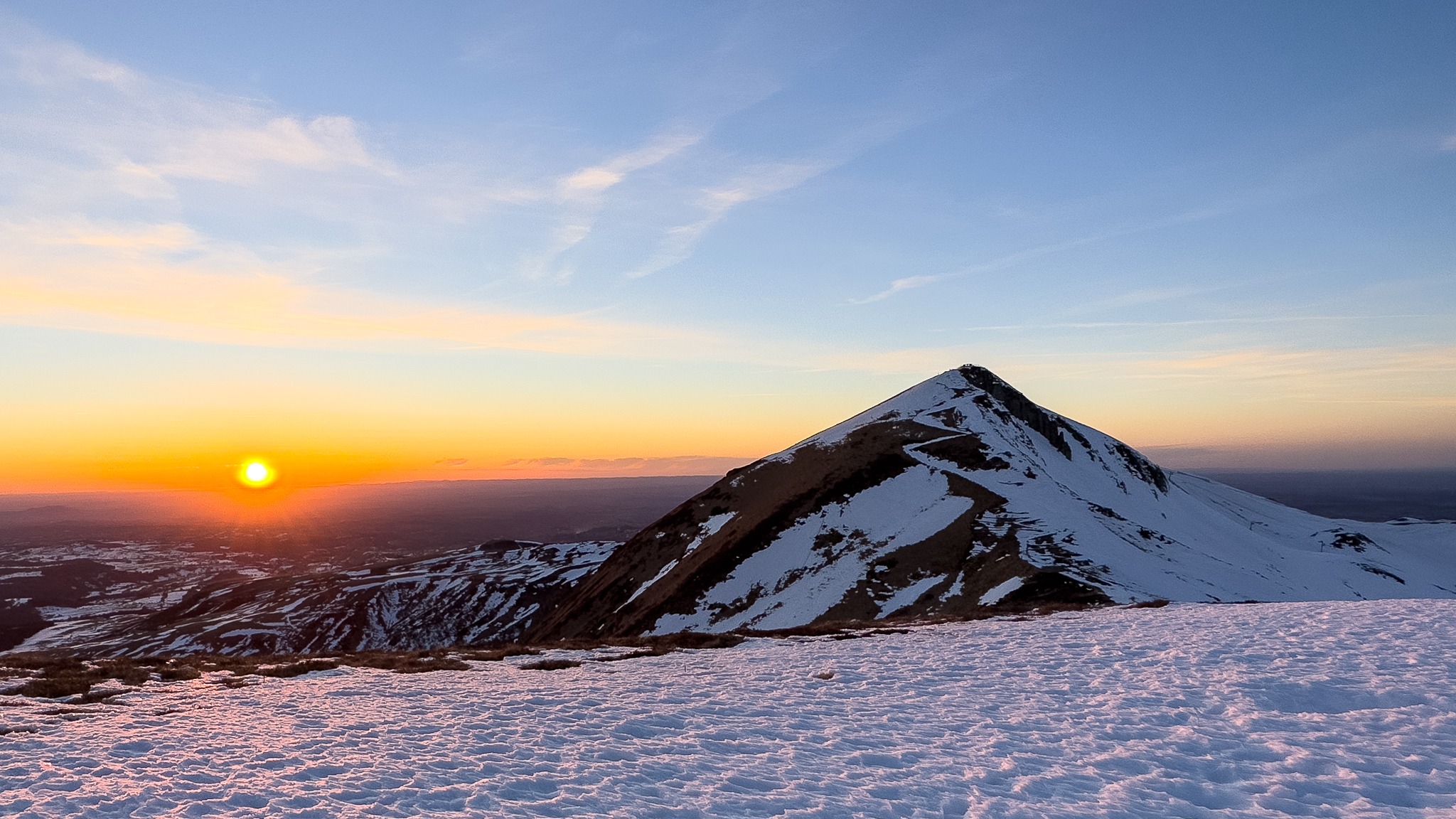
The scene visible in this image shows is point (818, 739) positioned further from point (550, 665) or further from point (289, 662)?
point (289, 662)

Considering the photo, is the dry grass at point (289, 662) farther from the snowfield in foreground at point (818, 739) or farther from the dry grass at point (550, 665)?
the snowfield in foreground at point (818, 739)

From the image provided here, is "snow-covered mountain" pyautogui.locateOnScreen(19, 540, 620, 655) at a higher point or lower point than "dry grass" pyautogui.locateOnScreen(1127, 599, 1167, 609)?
lower

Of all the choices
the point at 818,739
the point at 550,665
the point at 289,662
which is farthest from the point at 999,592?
the point at 289,662

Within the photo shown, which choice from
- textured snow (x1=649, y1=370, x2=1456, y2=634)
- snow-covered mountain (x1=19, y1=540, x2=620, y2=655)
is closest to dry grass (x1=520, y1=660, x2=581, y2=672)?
textured snow (x1=649, y1=370, x2=1456, y2=634)

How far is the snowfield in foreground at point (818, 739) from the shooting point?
32.2 ft

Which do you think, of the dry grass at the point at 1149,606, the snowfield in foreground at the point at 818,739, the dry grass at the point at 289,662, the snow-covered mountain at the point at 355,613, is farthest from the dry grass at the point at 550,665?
the snow-covered mountain at the point at 355,613

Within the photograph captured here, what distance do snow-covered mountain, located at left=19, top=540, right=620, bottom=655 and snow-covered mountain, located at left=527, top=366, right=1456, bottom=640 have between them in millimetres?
53380

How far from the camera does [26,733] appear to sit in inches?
502

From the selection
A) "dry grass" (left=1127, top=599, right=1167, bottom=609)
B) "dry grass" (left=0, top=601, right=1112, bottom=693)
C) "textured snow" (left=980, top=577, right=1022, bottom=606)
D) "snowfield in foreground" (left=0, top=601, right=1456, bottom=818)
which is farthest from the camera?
"textured snow" (left=980, top=577, right=1022, bottom=606)

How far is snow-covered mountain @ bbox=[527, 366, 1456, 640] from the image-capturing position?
171 feet

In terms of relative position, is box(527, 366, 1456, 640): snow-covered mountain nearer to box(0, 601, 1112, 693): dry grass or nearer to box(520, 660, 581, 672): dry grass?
box(0, 601, 1112, 693): dry grass

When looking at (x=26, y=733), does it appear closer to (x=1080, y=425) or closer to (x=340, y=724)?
(x=340, y=724)

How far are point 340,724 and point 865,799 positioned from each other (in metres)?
9.81

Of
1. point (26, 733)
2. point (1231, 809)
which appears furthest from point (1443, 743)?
point (26, 733)
